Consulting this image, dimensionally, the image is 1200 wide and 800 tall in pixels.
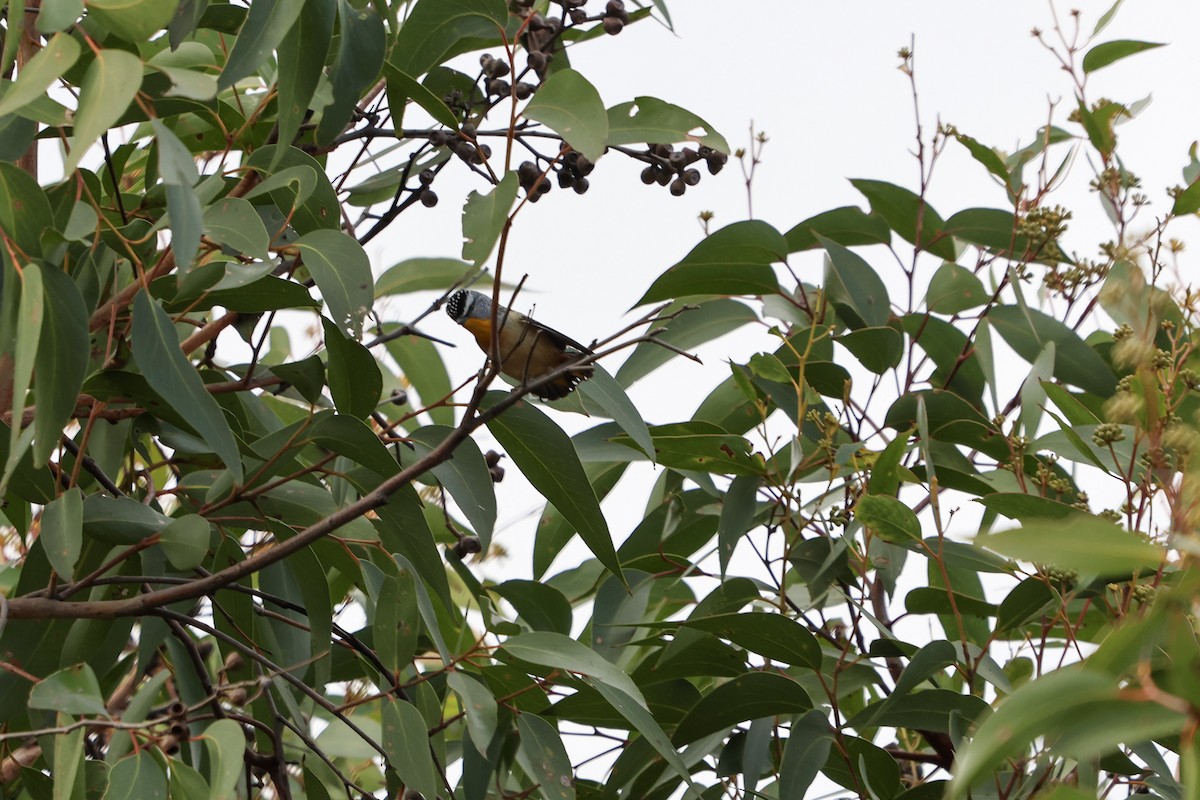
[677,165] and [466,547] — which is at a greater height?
[677,165]

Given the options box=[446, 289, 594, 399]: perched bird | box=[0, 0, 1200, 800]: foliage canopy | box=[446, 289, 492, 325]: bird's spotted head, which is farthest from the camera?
box=[446, 289, 492, 325]: bird's spotted head

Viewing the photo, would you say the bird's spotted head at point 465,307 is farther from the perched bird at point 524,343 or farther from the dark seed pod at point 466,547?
the dark seed pod at point 466,547

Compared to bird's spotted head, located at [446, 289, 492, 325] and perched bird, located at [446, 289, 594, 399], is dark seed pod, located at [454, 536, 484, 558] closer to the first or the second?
perched bird, located at [446, 289, 594, 399]

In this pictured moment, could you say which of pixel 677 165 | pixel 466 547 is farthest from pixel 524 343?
pixel 677 165

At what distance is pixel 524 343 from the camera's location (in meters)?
2.52

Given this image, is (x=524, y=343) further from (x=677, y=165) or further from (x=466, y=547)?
(x=677, y=165)

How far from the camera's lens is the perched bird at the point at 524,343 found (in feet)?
6.59

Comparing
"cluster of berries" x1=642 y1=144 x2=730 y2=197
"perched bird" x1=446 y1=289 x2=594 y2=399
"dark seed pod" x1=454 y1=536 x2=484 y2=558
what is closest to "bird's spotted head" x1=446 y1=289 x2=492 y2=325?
"perched bird" x1=446 y1=289 x2=594 y2=399

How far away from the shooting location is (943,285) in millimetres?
2268

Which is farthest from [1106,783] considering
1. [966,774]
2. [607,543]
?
[966,774]

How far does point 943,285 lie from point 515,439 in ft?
2.93

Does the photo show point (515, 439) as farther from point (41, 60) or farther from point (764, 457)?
point (41, 60)

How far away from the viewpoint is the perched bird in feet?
6.59

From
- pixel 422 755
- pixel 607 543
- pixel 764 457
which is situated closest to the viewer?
pixel 422 755
